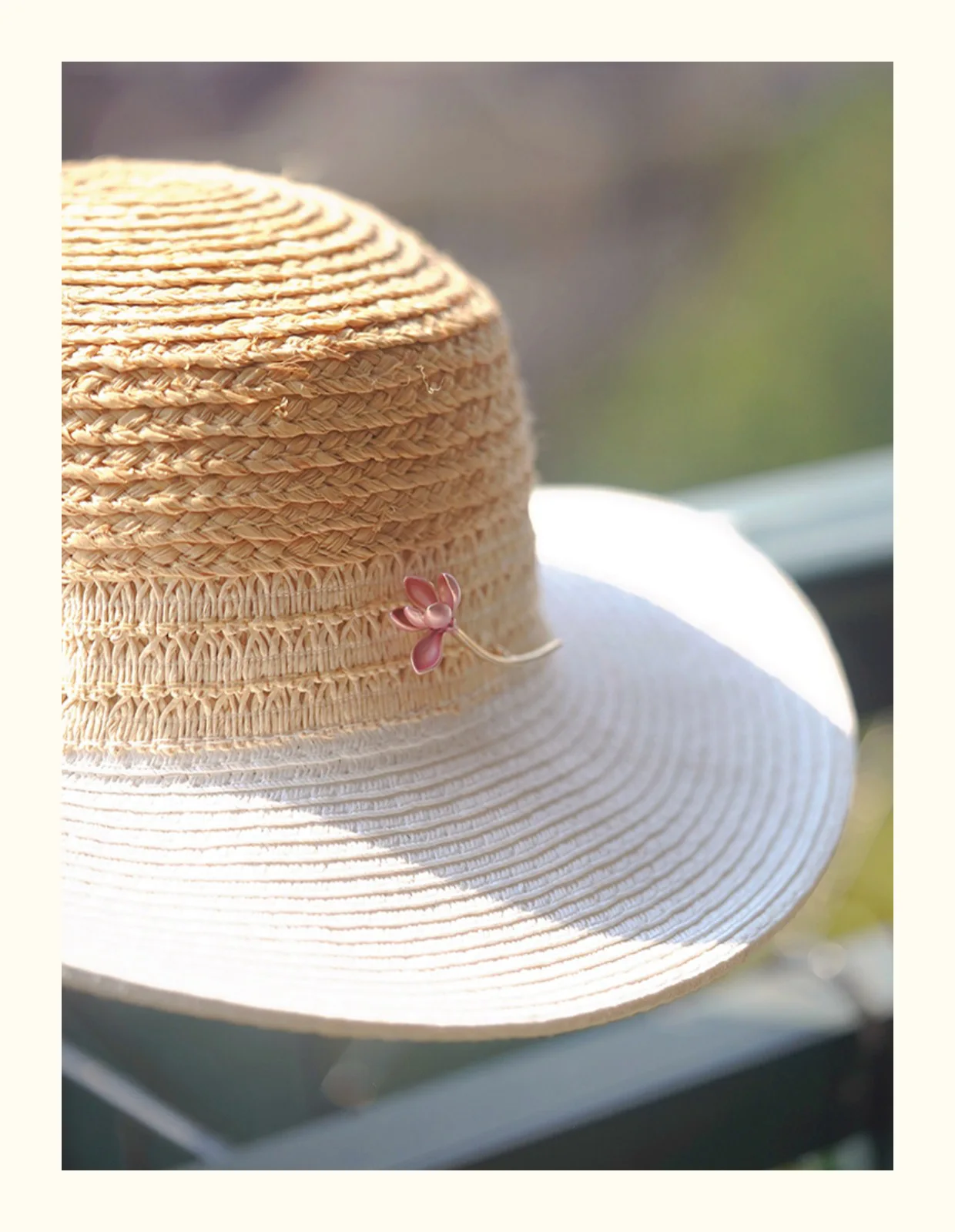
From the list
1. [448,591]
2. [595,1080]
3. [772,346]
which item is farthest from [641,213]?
[448,591]

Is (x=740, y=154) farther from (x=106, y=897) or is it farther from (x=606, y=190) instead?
(x=106, y=897)

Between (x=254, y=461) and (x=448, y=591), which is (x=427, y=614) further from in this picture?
(x=254, y=461)

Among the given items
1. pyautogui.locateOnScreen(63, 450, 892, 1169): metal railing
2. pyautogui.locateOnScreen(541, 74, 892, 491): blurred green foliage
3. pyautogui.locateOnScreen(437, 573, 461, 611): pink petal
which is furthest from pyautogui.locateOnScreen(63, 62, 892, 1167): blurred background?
pyautogui.locateOnScreen(437, 573, 461, 611): pink petal

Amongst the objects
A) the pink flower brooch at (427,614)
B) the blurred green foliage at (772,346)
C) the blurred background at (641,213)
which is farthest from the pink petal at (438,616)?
the blurred green foliage at (772,346)

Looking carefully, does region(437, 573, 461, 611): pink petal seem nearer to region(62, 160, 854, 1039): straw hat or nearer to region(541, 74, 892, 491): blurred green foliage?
region(62, 160, 854, 1039): straw hat

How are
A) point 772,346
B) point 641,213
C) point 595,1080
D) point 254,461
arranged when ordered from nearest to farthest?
1. point 254,461
2. point 595,1080
3. point 772,346
4. point 641,213

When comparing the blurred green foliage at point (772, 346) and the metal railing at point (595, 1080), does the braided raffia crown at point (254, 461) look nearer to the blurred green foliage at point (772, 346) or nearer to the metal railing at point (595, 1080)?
the metal railing at point (595, 1080)

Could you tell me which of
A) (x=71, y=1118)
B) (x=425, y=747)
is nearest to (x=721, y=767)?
(x=425, y=747)

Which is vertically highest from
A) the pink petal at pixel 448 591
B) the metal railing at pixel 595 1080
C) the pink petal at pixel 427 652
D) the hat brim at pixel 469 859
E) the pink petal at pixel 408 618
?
the pink petal at pixel 448 591
